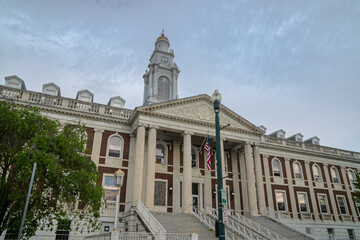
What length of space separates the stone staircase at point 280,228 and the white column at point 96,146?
15535mm

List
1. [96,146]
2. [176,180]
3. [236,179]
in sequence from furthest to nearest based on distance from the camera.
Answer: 1. [236,179]
2. [176,180]
3. [96,146]

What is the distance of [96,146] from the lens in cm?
2583

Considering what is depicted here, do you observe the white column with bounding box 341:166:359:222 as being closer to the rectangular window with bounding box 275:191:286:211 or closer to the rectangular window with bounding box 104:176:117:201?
the rectangular window with bounding box 275:191:286:211

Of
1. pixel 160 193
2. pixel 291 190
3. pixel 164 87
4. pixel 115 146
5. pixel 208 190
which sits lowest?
pixel 160 193

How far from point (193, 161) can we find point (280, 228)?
10.4 meters

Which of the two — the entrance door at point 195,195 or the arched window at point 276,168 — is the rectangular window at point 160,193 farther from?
the arched window at point 276,168

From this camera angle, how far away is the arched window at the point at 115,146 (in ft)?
86.8

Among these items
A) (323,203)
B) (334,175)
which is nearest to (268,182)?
(323,203)

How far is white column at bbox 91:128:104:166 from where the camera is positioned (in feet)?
83.3

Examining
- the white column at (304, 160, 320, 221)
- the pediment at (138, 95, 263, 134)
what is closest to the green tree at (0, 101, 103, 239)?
the pediment at (138, 95, 263, 134)

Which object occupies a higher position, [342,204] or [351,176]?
[351,176]

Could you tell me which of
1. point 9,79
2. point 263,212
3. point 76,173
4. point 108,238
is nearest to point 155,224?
point 108,238

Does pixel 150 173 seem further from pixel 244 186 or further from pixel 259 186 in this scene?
pixel 244 186

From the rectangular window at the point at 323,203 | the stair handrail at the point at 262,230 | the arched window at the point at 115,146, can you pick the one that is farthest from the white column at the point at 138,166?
the rectangular window at the point at 323,203
